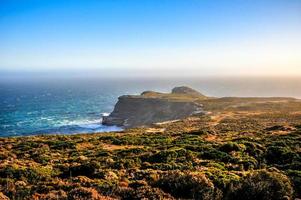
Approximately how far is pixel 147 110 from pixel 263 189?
10222 centimetres

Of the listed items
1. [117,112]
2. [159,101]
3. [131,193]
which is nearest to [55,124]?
[117,112]

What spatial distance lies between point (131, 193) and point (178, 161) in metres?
8.12

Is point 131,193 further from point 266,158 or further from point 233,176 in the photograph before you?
point 266,158

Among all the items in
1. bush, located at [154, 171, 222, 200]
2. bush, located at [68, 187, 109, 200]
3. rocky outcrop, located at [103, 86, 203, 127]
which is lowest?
rocky outcrop, located at [103, 86, 203, 127]

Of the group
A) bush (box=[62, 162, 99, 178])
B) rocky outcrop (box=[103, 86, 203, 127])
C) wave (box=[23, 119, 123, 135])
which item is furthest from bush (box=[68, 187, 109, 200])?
rocky outcrop (box=[103, 86, 203, 127])

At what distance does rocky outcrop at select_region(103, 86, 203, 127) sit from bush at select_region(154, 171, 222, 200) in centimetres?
8278

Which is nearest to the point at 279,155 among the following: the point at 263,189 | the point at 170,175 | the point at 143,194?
the point at 263,189

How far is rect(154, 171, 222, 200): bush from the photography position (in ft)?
40.3

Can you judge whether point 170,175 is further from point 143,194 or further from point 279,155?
point 279,155

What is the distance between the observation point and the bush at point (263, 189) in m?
12.3

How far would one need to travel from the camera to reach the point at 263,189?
1247 cm

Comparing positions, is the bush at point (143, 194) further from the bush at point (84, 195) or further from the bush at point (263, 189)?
the bush at point (263, 189)

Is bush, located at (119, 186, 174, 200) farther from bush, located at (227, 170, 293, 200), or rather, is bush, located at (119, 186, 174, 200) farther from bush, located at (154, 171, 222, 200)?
bush, located at (227, 170, 293, 200)

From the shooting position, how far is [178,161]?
19969mm
